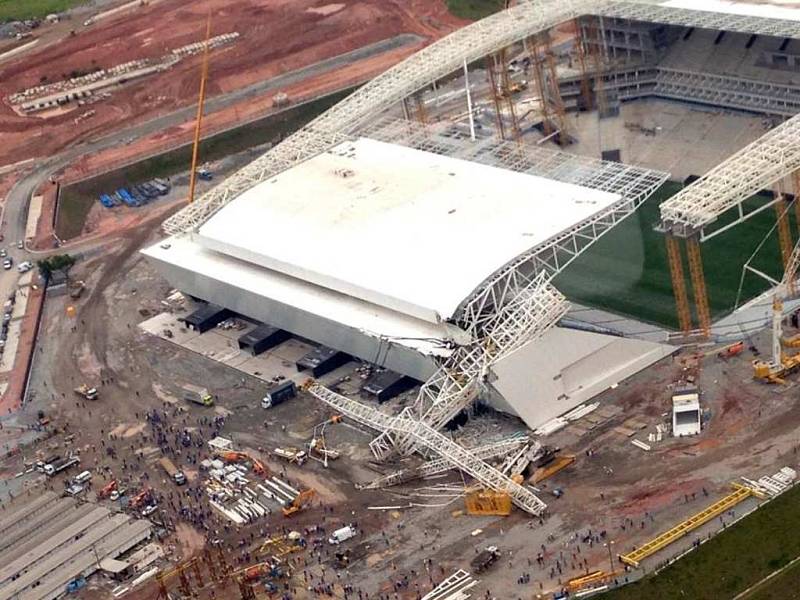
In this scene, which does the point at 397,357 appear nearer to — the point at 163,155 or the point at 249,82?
the point at 163,155

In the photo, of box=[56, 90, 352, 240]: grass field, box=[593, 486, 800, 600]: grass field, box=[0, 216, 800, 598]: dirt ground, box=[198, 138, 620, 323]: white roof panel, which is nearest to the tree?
box=[56, 90, 352, 240]: grass field

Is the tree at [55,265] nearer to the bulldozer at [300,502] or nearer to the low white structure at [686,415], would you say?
the bulldozer at [300,502]

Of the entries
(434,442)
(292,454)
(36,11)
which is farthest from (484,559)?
(36,11)

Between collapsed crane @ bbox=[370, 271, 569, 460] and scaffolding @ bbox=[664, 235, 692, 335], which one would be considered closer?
collapsed crane @ bbox=[370, 271, 569, 460]

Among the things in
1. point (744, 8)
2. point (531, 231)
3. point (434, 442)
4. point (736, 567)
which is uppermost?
point (744, 8)

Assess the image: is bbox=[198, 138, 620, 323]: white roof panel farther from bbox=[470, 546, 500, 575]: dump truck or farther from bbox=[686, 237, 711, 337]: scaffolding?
bbox=[470, 546, 500, 575]: dump truck

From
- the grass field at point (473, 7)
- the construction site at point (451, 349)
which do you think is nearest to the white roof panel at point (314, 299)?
the construction site at point (451, 349)

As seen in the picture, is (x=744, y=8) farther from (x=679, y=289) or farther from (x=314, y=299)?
(x=314, y=299)
